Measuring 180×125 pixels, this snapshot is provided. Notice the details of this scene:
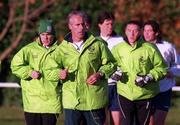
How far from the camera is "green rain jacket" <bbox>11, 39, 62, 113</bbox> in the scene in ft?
43.0

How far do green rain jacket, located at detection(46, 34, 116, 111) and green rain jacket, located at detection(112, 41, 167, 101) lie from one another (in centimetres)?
114

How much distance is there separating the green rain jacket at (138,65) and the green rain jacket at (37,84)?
3.66 feet

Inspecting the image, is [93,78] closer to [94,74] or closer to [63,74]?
[94,74]

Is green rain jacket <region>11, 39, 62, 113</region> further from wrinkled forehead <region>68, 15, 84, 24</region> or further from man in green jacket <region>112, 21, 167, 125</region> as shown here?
man in green jacket <region>112, 21, 167, 125</region>

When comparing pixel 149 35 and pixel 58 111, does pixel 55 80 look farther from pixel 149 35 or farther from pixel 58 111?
pixel 149 35

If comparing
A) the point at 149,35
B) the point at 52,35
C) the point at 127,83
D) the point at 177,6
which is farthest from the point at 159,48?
the point at 177,6

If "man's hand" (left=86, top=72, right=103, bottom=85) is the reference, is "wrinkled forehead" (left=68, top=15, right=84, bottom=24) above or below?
above

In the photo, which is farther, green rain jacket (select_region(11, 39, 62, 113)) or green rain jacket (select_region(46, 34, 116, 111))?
green rain jacket (select_region(11, 39, 62, 113))

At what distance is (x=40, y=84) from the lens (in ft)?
43.2

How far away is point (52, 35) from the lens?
13172 millimetres

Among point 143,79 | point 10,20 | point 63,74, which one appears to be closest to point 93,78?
point 63,74

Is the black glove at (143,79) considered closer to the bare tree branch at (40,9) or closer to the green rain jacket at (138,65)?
the green rain jacket at (138,65)

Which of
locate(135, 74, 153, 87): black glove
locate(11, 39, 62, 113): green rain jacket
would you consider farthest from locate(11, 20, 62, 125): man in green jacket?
locate(135, 74, 153, 87): black glove

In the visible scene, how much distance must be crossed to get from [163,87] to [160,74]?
158cm
